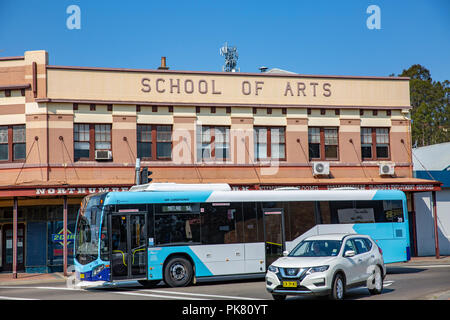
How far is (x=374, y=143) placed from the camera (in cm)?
3269

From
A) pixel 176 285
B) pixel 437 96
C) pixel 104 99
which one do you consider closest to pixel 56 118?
pixel 104 99

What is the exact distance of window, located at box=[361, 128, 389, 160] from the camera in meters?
32.6

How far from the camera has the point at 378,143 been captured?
32781 mm

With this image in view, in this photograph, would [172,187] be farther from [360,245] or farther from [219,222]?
[360,245]

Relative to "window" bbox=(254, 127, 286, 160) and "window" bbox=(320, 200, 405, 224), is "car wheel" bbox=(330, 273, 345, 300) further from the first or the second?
"window" bbox=(254, 127, 286, 160)

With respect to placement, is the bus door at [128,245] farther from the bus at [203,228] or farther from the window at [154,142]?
the window at [154,142]

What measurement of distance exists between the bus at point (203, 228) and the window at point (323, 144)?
894 cm

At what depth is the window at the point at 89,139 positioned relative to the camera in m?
28.8

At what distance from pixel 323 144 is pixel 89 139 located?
39.4 feet

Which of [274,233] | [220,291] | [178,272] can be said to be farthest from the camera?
[274,233]

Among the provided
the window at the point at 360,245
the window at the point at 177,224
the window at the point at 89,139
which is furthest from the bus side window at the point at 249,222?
the window at the point at 89,139

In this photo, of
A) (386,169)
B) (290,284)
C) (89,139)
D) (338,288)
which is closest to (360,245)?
(338,288)
